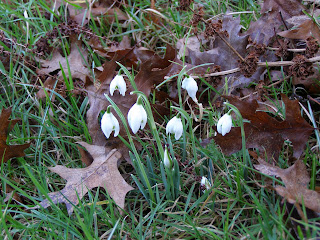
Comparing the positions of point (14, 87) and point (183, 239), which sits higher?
point (14, 87)

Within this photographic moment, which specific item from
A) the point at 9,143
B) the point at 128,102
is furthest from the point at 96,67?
the point at 9,143

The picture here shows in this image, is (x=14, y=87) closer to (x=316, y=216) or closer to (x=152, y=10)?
(x=152, y=10)

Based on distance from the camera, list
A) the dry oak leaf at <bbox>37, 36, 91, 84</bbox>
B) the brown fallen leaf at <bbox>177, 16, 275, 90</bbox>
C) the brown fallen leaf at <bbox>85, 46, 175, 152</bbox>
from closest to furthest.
A: the brown fallen leaf at <bbox>85, 46, 175, 152</bbox> < the brown fallen leaf at <bbox>177, 16, 275, 90</bbox> < the dry oak leaf at <bbox>37, 36, 91, 84</bbox>

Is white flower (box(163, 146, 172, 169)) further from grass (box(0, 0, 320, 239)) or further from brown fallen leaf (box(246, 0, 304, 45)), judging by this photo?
brown fallen leaf (box(246, 0, 304, 45))

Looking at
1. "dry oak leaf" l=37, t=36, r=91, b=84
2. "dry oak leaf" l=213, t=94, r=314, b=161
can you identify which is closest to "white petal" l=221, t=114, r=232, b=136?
"dry oak leaf" l=213, t=94, r=314, b=161

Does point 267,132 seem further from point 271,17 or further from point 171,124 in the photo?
point 271,17

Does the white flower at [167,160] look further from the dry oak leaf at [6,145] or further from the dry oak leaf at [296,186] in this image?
the dry oak leaf at [6,145]
